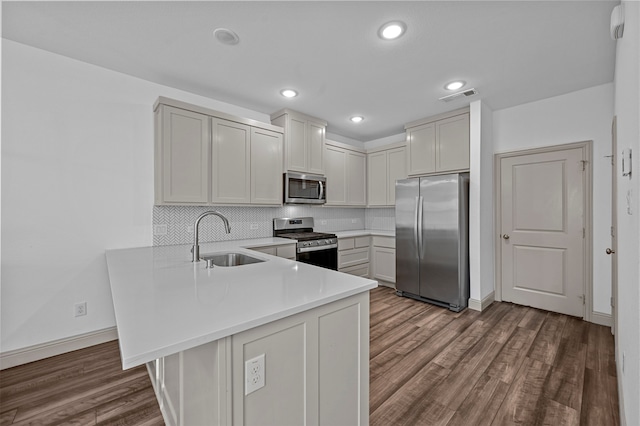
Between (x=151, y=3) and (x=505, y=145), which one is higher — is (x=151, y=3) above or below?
above

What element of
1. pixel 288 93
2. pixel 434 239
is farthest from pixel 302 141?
pixel 434 239

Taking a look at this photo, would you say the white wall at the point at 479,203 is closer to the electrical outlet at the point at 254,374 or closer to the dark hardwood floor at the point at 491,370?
the dark hardwood floor at the point at 491,370

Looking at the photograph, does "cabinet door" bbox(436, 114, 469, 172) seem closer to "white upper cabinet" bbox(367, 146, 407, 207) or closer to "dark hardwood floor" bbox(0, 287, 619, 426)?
Answer: "white upper cabinet" bbox(367, 146, 407, 207)

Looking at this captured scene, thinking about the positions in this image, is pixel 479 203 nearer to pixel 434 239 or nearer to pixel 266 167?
pixel 434 239

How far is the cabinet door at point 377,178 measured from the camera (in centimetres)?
466

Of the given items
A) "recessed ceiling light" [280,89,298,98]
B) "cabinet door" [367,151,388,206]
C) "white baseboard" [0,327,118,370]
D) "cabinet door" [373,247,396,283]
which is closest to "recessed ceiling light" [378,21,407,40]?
"recessed ceiling light" [280,89,298,98]

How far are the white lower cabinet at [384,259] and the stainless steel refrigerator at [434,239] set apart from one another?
0.27 m

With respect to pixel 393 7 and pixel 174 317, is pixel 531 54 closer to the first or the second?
pixel 393 7

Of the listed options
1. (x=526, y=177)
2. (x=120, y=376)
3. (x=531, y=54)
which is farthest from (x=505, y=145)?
(x=120, y=376)

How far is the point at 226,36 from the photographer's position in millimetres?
2121

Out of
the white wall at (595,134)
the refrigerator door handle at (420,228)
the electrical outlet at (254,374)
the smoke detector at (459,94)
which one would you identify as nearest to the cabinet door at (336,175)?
the refrigerator door handle at (420,228)

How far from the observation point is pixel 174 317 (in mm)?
928

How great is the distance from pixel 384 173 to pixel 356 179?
0.49 meters

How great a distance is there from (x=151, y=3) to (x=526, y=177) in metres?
4.21
